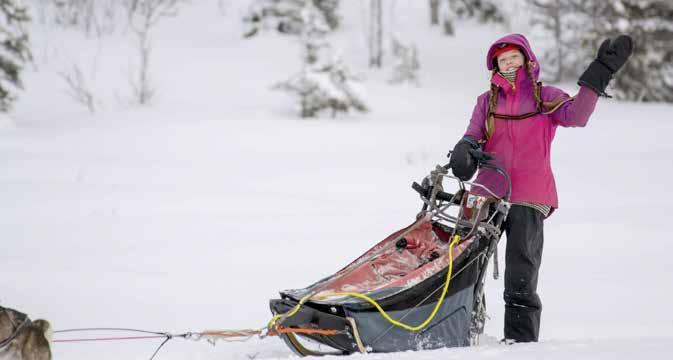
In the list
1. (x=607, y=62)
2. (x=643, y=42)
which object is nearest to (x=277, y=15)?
(x=643, y=42)

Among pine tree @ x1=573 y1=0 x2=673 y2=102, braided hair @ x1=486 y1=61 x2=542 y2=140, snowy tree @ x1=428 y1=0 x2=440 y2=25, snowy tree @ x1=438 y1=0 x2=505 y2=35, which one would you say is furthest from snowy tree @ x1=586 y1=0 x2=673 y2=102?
braided hair @ x1=486 y1=61 x2=542 y2=140

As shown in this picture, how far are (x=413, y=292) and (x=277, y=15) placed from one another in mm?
24221

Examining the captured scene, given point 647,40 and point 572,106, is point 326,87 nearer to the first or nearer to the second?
point 647,40

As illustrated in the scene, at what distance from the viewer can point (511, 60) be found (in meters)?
3.72

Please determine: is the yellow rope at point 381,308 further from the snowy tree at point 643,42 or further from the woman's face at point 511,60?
the snowy tree at point 643,42

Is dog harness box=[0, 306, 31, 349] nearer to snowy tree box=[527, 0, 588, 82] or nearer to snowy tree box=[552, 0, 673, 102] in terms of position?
snowy tree box=[552, 0, 673, 102]

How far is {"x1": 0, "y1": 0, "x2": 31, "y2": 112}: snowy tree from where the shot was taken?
15586 mm

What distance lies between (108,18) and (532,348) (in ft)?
94.1

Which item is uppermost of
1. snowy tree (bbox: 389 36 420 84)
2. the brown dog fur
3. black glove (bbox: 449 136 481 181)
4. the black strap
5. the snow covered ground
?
the black strap

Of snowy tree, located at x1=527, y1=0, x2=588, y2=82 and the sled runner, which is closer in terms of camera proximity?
the sled runner

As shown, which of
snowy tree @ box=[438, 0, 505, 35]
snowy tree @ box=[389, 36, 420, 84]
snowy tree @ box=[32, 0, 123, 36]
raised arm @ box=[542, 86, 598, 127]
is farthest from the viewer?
snowy tree @ box=[438, 0, 505, 35]

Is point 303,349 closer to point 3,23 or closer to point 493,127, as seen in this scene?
point 493,127

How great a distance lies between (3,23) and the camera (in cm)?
1554

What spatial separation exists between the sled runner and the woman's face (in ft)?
1.86
